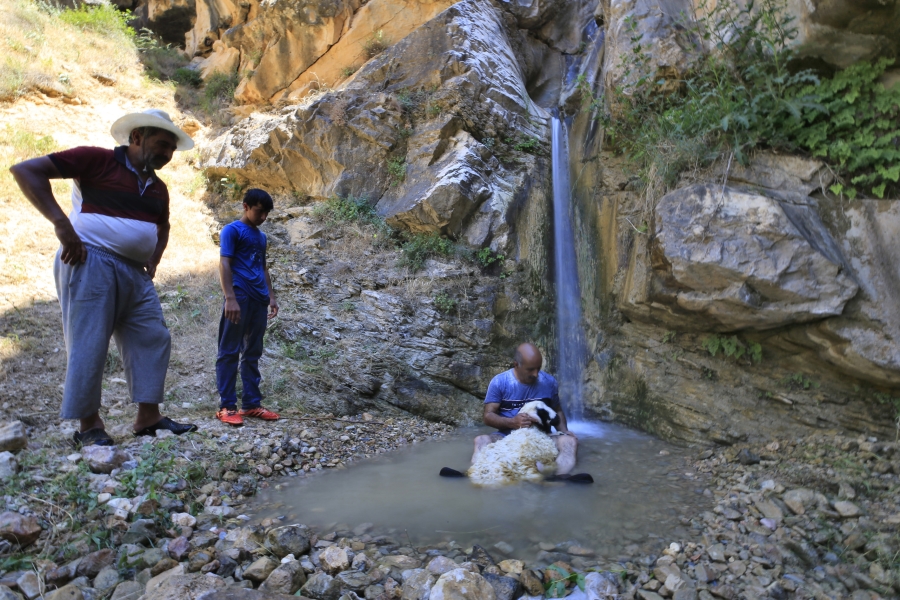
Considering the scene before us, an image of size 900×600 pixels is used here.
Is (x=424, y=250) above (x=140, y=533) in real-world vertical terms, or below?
above

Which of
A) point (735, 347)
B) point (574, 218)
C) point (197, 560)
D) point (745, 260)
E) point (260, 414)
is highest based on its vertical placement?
point (574, 218)

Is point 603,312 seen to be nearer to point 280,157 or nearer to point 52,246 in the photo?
point 280,157

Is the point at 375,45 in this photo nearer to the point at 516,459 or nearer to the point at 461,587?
the point at 516,459

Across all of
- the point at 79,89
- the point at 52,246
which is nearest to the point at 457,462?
the point at 52,246

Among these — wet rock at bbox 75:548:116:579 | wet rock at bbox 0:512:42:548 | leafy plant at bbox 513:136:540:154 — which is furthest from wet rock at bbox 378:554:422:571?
leafy plant at bbox 513:136:540:154

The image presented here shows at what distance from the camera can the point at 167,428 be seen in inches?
139

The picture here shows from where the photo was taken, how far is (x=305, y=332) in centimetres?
588

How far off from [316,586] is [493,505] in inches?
54.1

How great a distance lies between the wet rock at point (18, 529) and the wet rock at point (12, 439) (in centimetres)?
87

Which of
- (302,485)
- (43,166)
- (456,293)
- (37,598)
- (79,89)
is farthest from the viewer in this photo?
(79,89)

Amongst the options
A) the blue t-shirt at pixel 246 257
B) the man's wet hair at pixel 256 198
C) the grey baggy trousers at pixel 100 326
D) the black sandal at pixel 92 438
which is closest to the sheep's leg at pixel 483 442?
the blue t-shirt at pixel 246 257

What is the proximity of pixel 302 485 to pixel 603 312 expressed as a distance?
13.5 feet

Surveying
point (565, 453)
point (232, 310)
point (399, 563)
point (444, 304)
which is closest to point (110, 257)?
point (232, 310)

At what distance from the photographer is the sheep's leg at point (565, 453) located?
12.7 ft
